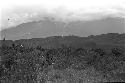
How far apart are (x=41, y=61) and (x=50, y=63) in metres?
1.94

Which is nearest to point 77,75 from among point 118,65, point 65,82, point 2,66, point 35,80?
point 65,82

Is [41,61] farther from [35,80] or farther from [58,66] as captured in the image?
[35,80]

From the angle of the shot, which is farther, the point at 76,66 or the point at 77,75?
the point at 76,66

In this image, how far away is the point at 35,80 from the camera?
27109 millimetres

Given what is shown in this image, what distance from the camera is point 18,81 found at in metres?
27.0

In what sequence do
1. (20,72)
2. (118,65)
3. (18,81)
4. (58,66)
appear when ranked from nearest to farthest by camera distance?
(18,81) → (20,72) → (58,66) → (118,65)

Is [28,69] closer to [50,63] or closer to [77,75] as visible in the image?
[77,75]

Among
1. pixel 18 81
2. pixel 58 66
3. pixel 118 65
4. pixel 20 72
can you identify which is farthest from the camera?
pixel 118 65

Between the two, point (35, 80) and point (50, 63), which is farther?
point (50, 63)

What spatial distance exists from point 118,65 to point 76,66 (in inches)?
315

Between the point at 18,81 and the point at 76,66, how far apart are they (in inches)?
584

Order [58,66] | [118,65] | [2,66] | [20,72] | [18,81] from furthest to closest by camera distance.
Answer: [118,65], [58,66], [2,66], [20,72], [18,81]

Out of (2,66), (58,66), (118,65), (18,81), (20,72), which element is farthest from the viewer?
(118,65)

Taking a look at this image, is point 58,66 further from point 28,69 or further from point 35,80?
point 35,80
